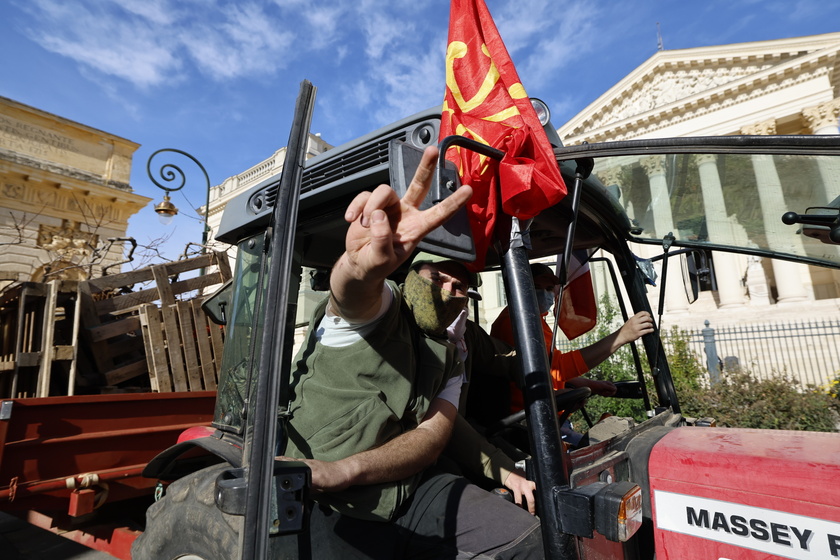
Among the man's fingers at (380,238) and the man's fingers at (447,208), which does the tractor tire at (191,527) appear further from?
the man's fingers at (447,208)

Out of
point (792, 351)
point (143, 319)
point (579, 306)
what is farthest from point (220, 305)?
point (792, 351)

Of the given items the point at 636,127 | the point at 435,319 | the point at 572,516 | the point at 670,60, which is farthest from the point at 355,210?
the point at 670,60

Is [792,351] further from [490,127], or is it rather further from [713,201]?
[490,127]

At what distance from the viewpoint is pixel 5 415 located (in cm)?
316

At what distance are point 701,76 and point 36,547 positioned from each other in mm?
30106

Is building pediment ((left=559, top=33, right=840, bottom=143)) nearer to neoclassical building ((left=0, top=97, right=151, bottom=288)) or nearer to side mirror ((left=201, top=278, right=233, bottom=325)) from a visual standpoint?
neoclassical building ((left=0, top=97, right=151, bottom=288))

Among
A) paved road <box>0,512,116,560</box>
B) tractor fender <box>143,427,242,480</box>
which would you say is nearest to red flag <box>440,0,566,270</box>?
tractor fender <box>143,427,242,480</box>

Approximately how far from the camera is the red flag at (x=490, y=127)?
1469 mm

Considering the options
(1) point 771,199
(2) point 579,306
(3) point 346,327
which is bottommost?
(3) point 346,327

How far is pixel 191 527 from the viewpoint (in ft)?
Answer: 5.99

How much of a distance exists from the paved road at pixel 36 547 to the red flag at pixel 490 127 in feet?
14.4

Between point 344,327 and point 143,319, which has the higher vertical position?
point 143,319

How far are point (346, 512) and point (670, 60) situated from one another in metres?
29.4

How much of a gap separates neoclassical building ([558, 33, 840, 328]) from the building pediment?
4 cm
